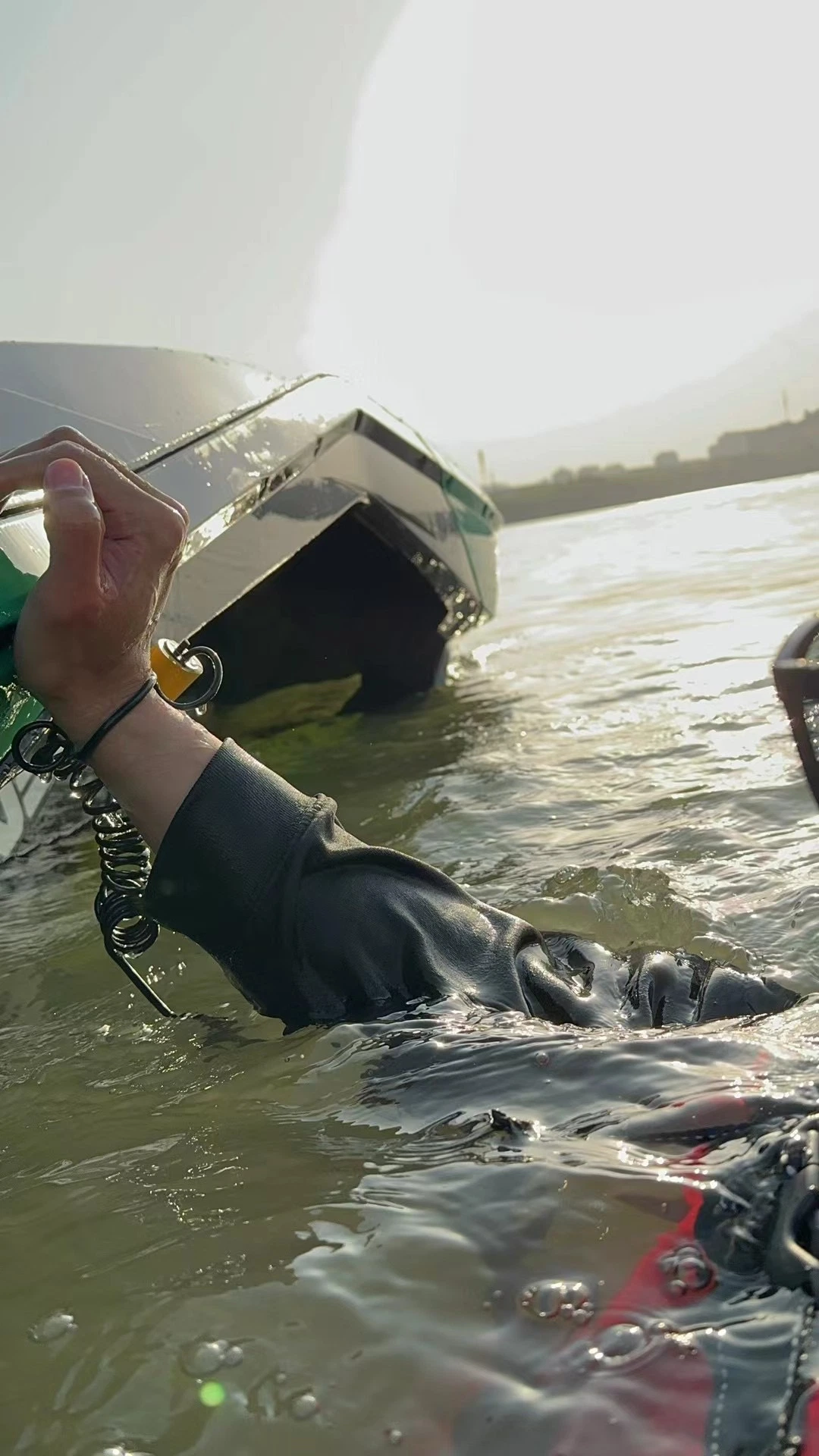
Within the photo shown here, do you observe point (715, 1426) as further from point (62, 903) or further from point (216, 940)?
point (62, 903)

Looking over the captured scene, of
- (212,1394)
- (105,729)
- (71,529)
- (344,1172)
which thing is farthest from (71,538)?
(212,1394)

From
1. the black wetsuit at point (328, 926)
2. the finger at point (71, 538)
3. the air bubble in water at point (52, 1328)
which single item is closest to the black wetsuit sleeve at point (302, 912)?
the black wetsuit at point (328, 926)

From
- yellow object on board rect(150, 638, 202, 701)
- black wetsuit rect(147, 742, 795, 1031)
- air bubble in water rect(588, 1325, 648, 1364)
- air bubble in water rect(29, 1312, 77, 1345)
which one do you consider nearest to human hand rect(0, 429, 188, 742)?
black wetsuit rect(147, 742, 795, 1031)

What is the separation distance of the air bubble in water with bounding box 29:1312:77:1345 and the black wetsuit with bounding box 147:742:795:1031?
0.48m

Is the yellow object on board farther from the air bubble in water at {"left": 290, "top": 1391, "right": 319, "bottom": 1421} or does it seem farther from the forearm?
the air bubble in water at {"left": 290, "top": 1391, "right": 319, "bottom": 1421}

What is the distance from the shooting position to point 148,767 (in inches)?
55.5

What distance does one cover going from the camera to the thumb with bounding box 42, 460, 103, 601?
1250 millimetres

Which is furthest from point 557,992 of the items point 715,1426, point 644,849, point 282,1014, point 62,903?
point 62,903

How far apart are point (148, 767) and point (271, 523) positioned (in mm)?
1740

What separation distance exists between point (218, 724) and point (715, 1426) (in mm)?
4094

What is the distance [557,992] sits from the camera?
1460 mm

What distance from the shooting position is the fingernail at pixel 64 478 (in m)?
1.26

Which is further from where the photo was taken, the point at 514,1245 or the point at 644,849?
the point at 644,849

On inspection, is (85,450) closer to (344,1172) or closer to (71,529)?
(71,529)
